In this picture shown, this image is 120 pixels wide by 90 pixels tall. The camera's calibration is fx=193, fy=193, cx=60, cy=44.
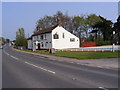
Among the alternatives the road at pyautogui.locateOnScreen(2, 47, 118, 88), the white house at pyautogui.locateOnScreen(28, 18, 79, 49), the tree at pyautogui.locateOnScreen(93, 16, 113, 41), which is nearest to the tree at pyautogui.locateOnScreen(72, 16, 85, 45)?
the tree at pyautogui.locateOnScreen(93, 16, 113, 41)

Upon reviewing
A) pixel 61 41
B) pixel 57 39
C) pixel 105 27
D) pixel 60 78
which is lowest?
pixel 60 78

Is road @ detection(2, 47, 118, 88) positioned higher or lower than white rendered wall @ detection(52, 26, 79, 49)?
lower

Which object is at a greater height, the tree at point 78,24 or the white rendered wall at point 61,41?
the tree at point 78,24

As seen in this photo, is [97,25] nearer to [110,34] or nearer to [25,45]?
[110,34]

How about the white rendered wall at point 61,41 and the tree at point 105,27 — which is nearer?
the white rendered wall at point 61,41

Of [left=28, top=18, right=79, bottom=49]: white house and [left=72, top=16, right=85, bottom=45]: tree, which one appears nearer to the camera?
[left=28, top=18, right=79, bottom=49]: white house

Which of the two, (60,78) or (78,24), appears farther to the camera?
(78,24)

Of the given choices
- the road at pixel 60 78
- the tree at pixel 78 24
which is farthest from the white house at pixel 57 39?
the road at pixel 60 78

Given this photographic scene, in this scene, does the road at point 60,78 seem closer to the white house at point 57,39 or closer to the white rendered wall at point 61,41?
the white house at point 57,39

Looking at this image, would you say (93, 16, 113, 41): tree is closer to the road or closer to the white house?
the white house

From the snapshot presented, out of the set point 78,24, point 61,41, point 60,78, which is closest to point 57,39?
point 61,41

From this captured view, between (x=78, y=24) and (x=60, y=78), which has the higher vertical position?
(x=78, y=24)

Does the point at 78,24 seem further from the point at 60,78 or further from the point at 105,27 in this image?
the point at 60,78

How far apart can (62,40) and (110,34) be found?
3246cm
